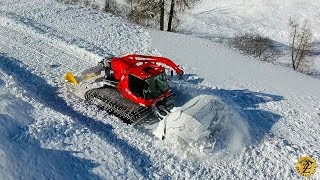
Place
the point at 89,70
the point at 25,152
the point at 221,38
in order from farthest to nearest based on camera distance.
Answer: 1. the point at 221,38
2. the point at 89,70
3. the point at 25,152

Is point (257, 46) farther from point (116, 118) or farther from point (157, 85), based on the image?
point (116, 118)

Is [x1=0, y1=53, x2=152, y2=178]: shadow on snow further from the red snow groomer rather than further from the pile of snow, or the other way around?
the pile of snow

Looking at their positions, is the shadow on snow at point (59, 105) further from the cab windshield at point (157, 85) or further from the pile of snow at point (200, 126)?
the cab windshield at point (157, 85)

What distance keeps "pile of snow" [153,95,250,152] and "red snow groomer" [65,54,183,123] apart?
1275 mm

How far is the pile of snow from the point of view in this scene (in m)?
14.4

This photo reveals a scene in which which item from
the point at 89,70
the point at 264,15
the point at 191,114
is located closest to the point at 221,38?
the point at 264,15

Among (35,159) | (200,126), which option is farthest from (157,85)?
(35,159)

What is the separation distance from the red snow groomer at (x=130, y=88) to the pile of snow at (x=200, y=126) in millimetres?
1275

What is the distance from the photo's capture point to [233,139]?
1547 cm

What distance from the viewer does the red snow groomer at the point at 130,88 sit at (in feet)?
51.9

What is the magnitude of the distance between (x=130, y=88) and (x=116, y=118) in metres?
1.30

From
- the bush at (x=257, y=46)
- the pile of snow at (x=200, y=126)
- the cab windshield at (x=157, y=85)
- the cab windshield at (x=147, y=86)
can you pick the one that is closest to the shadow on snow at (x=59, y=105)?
the pile of snow at (x=200, y=126)

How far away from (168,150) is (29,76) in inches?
317

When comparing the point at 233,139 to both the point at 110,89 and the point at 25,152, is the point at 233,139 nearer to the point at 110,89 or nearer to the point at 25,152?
the point at 110,89
